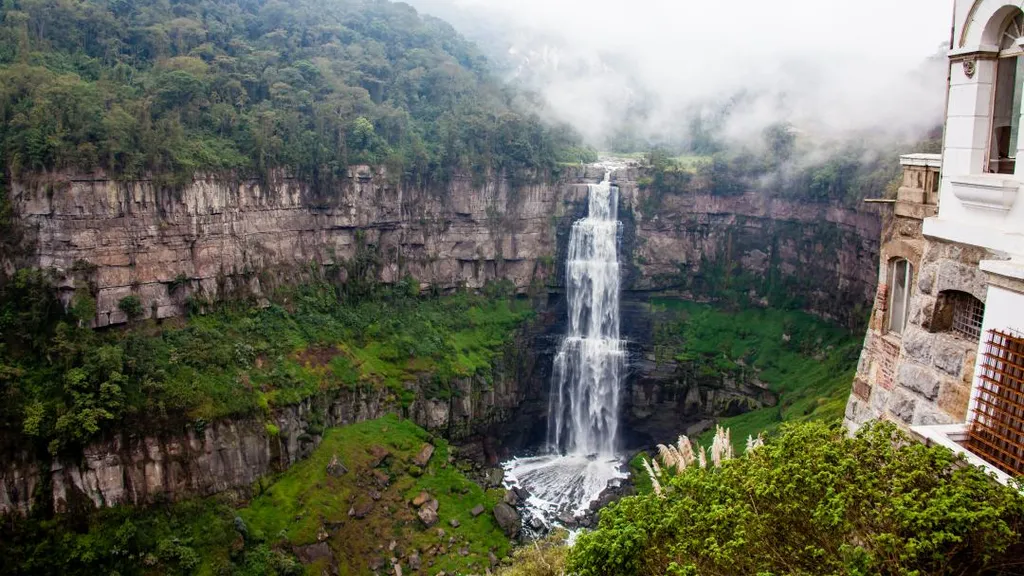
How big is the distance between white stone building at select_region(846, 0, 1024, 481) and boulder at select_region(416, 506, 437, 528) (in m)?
22.6

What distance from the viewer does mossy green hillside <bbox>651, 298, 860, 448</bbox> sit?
36094mm

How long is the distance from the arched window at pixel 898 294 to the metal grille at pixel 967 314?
101cm

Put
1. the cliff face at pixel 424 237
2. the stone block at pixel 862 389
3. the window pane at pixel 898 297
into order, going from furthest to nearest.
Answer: the cliff face at pixel 424 237 → the stone block at pixel 862 389 → the window pane at pixel 898 297

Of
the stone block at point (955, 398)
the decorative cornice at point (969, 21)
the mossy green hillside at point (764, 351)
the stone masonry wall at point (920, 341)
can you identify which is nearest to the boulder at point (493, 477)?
the mossy green hillside at point (764, 351)

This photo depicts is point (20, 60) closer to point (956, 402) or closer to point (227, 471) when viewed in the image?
point (227, 471)

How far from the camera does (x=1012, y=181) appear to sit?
7.93 meters

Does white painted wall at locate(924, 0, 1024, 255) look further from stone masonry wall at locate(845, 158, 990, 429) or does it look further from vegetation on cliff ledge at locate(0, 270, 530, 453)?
vegetation on cliff ledge at locate(0, 270, 530, 453)

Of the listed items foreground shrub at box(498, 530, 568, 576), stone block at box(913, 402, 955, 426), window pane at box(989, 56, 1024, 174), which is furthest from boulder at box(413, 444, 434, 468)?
window pane at box(989, 56, 1024, 174)

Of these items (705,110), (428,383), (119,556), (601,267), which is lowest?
(119,556)

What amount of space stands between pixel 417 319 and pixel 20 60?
19.7 metres

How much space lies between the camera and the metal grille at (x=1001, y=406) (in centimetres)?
796

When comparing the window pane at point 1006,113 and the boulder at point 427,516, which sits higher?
the window pane at point 1006,113

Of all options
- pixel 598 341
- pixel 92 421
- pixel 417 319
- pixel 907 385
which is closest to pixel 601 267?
pixel 598 341

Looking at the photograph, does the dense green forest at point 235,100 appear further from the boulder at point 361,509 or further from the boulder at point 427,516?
the boulder at point 427,516
